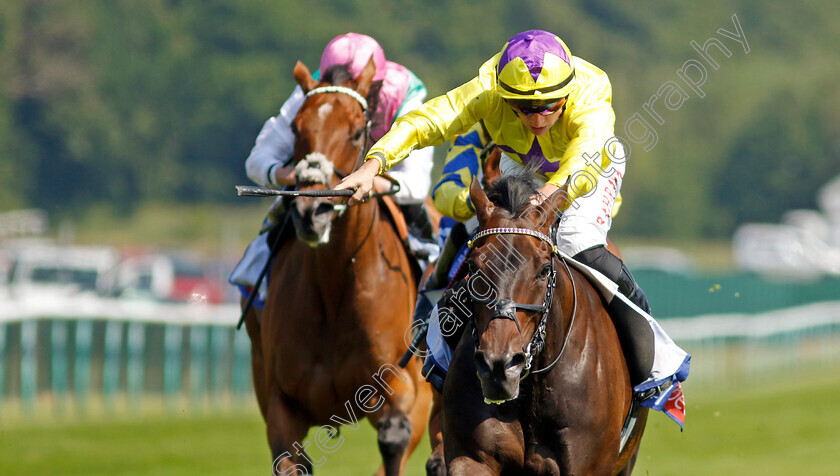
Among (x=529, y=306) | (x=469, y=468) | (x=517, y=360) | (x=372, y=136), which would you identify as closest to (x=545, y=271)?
(x=529, y=306)

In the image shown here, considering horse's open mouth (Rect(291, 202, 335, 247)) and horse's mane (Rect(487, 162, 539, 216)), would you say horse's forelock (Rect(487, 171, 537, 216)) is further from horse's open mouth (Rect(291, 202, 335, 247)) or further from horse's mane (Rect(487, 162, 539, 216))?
horse's open mouth (Rect(291, 202, 335, 247))

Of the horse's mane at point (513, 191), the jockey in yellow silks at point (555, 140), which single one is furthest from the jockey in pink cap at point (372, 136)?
the horse's mane at point (513, 191)

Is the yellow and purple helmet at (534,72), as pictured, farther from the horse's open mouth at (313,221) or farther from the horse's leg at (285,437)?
the horse's leg at (285,437)

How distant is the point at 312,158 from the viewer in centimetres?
537

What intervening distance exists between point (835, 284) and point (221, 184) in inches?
875

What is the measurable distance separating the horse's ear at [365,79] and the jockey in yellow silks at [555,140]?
96cm

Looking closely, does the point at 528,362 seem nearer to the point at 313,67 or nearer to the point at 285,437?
the point at 285,437

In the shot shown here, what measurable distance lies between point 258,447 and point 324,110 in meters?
5.79

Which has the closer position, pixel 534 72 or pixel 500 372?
pixel 500 372

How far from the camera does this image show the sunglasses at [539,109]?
453 centimetres

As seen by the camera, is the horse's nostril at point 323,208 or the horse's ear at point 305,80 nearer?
the horse's nostril at point 323,208

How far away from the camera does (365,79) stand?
588 centimetres

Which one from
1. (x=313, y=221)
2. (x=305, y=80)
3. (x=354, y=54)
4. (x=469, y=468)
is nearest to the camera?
(x=469, y=468)

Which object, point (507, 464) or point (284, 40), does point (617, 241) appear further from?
point (507, 464)
